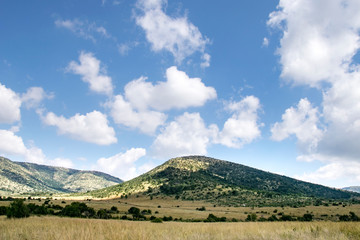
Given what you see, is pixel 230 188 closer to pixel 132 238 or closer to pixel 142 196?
pixel 142 196

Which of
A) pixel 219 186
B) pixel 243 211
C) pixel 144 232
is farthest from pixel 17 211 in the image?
pixel 219 186

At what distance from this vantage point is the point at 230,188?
126m

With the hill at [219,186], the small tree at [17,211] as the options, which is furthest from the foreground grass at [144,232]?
the hill at [219,186]

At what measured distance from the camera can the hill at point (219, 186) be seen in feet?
356

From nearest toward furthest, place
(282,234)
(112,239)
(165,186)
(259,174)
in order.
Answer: (112,239)
(282,234)
(165,186)
(259,174)

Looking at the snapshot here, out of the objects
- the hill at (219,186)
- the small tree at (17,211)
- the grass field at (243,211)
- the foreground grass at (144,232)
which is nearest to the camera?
the foreground grass at (144,232)

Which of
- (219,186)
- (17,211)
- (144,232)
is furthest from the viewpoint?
(219,186)

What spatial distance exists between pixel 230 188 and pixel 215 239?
4939 inches

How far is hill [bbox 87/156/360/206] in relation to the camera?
108500mm

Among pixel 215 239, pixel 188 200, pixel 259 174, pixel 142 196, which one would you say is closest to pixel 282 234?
pixel 215 239

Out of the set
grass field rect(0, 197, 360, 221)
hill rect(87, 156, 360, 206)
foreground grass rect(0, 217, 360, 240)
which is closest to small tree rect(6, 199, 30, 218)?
foreground grass rect(0, 217, 360, 240)

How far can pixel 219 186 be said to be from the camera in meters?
130

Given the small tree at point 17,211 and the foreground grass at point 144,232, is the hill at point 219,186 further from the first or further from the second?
the foreground grass at point 144,232

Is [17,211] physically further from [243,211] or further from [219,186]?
[219,186]
